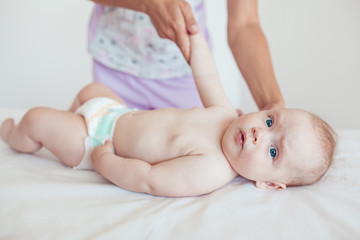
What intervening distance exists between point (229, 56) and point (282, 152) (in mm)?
2034

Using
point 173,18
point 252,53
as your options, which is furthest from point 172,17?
point 252,53

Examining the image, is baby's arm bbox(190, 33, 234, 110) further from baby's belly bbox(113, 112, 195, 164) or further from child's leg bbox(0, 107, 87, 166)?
child's leg bbox(0, 107, 87, 166)

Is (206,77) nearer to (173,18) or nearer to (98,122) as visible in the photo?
(173,18)

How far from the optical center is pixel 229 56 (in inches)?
111

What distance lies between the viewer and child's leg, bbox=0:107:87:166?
1.04m

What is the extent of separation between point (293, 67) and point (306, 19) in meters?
0.30

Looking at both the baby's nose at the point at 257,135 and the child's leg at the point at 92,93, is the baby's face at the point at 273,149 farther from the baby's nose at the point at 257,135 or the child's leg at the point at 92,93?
the child's leg at the point at 92,93

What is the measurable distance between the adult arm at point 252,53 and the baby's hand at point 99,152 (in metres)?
0.51

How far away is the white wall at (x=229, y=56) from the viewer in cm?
182

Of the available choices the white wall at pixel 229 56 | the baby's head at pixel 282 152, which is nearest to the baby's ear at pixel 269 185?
the baby's head at pixel 282 152

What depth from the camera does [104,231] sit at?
64cm

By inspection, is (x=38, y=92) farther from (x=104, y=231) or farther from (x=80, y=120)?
(x=104, y=231)

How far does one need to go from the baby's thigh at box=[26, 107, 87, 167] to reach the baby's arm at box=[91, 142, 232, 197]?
0.62 ft

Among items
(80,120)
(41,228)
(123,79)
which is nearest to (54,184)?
(41,228)
